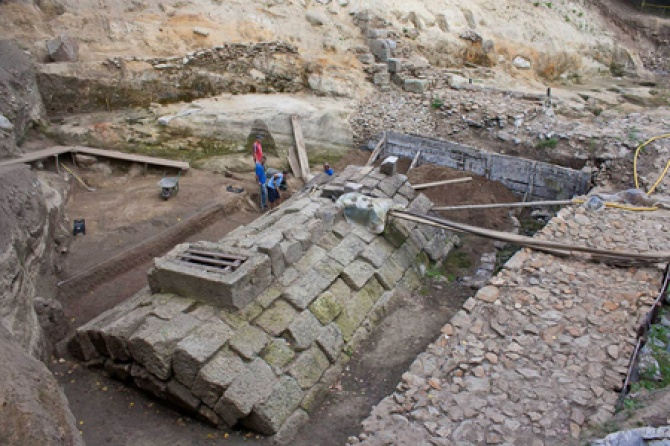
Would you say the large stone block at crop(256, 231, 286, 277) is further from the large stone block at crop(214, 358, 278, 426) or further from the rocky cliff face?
the rocky cliff face

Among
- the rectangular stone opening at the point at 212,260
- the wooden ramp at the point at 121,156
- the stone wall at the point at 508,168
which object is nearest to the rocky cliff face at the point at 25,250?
the rectangular stone opening at the point at 212,260

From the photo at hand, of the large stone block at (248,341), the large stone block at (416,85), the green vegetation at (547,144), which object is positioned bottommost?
the large stone block at (248,341)

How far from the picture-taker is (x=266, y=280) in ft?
21.5

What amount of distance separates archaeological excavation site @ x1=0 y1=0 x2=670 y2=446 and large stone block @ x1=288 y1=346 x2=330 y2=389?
40 millimetres

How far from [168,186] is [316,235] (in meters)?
4.81

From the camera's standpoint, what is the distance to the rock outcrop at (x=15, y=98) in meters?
10.9

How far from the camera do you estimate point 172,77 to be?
13953 millimetres

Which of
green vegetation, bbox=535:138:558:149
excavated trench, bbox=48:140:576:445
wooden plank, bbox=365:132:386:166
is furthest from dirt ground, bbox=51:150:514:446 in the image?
wooden plank, bbox=365:132:386:166

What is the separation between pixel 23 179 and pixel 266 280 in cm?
435

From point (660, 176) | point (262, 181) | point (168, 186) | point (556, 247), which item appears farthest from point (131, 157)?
point (660, 176)

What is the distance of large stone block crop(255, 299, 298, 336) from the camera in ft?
20.4

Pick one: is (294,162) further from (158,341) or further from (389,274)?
(158,341)

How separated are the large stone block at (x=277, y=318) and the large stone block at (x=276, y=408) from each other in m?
0.61

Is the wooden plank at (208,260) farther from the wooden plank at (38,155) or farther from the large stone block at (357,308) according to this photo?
the wooden plank at (38,155)
